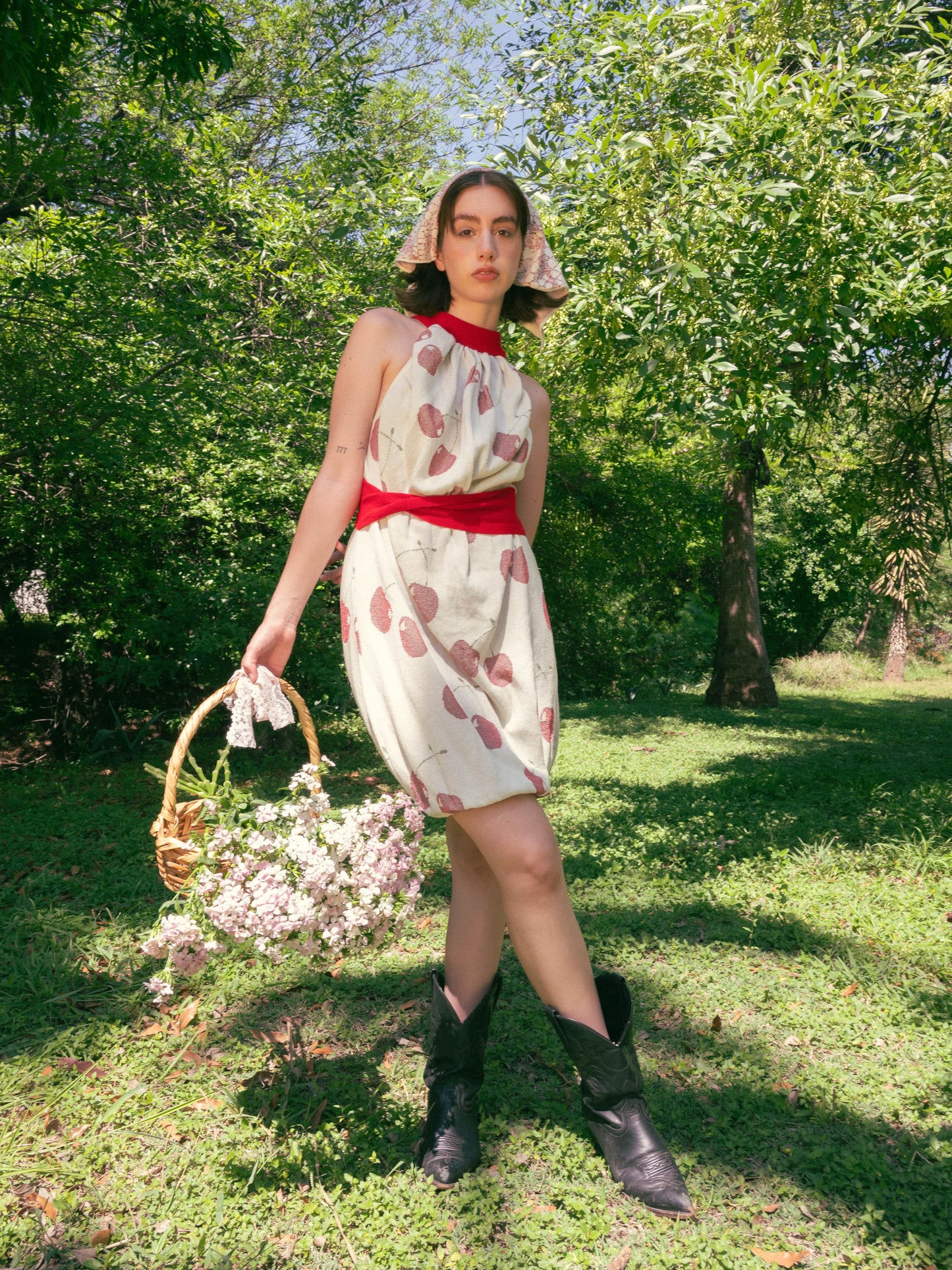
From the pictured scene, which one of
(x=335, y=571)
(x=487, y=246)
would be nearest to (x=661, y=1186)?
(x=335, y=571)

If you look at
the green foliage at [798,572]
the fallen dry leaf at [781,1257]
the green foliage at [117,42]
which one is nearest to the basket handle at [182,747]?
the fallen dry leaf at [781,1257]

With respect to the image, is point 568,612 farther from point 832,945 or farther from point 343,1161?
point 343,1161

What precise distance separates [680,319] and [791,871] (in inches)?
94.4

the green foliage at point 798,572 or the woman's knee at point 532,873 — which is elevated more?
the green foliage at point 798,572

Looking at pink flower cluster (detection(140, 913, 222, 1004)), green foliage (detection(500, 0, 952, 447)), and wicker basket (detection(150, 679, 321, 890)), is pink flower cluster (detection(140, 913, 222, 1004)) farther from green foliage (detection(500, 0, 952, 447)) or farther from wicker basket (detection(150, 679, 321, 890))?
green foliage (detection(500, 0, 952, 447))

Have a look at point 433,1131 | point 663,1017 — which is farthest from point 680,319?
point 433,1131

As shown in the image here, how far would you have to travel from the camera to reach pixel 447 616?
1.80 meters

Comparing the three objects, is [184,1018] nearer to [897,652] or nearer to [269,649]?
[269,649]

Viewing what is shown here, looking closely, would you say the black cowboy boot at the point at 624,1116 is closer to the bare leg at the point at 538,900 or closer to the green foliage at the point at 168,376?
the bare leg at the point at 538,900

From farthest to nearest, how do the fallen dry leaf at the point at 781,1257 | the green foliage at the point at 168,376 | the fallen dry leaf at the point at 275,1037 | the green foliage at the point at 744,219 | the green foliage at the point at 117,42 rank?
the green foliage at the point at 168,376 < the green foliage at the point at 117,42 < the green foliage at the point at 744,219 < the fallen dry leaf at the point at 275,1037 < the fallen dry leaf at the point at 781,1257

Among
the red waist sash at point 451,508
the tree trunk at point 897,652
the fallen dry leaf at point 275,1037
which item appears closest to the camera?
the red waist sash at point 451,508

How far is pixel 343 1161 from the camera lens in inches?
77.7

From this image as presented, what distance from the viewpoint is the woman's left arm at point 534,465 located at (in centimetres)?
206

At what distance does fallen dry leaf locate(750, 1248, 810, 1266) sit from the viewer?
5.60 ft
